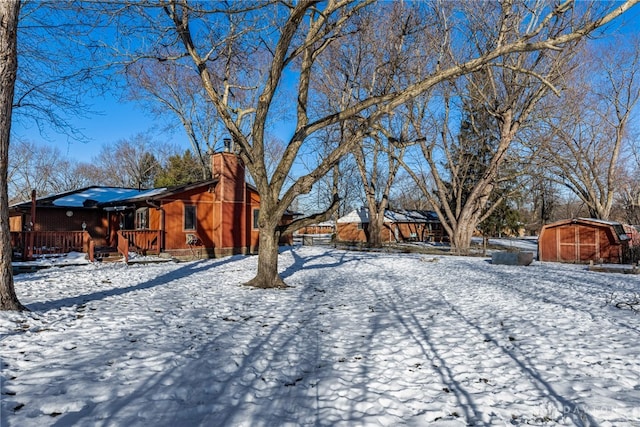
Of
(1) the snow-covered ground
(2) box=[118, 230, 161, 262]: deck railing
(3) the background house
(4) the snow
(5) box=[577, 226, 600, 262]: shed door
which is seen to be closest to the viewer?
(1) the snow-covered ground

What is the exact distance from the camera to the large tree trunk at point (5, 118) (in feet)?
20.0

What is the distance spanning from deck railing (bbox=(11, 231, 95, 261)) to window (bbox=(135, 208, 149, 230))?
10.9ft

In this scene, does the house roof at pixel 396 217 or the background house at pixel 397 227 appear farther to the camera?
the background house at pixel 397 227

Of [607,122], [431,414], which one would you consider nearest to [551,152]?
[607,122]

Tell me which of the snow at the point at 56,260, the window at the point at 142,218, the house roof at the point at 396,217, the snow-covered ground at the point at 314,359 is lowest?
the snow-covered ground at the point at 314,359

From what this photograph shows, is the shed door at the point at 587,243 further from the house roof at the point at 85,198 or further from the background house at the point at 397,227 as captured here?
the house roof at the point at 85,198

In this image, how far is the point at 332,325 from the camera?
6668 millimetres

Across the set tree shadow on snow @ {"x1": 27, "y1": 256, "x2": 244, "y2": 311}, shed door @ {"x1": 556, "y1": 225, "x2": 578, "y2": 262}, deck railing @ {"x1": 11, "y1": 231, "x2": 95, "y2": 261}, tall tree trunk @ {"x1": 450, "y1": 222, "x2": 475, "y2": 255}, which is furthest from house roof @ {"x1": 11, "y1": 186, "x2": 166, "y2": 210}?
shed door @ {"x1": 556, "y1": 225, "x2": 578, "y2": 262}

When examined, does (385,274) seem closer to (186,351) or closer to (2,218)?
(186,351)

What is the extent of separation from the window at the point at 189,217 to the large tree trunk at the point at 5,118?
1332cm

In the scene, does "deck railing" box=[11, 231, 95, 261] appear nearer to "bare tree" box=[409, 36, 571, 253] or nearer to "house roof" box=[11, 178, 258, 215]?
"house roof" box=[11, 178, 258, 215]

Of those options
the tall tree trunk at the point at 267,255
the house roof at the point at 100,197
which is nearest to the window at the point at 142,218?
the house roof at the point at 100,197

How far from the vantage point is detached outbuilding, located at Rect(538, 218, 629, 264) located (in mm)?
20422

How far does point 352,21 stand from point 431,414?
42.1ft
